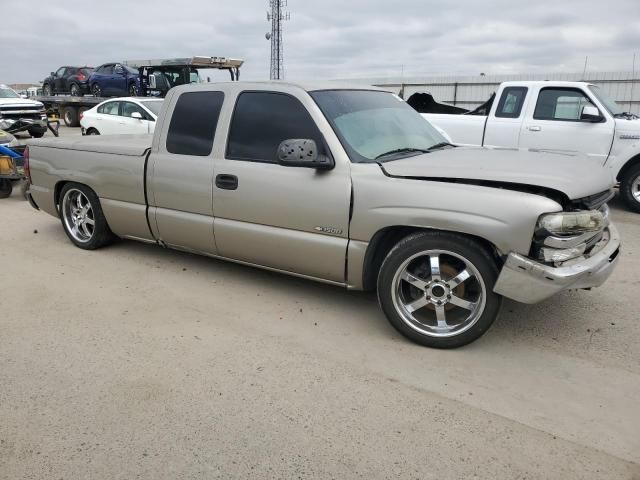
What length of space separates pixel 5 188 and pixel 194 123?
6.03m

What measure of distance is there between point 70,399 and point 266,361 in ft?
3.83

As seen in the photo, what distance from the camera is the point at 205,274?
16.4 ft

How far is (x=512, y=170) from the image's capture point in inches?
133

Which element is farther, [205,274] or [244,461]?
[205,274]

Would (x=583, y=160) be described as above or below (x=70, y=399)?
above

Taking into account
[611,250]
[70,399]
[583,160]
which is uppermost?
[583,160]

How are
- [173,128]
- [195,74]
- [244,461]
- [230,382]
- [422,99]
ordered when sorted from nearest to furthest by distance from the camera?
[244,461]
[230,382]
[173,128]
[422,99]
[195,74]

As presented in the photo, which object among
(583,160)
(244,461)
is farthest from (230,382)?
(583,160)

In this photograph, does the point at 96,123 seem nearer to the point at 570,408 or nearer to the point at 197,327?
the point at 197,327

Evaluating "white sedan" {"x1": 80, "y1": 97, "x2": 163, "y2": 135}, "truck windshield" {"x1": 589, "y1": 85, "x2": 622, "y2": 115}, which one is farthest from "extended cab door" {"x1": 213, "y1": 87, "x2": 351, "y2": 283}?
"white sedan" {"x1": 80, "y1": 97, "x2": 163, "y2": 135}

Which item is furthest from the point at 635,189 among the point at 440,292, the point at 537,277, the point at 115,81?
the point at 115,81

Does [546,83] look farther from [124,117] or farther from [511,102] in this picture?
[124,117]

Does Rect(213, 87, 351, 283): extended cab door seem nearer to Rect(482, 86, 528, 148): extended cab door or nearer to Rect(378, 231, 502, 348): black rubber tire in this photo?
Rect(378, 231, 502, 348): black rubber tire

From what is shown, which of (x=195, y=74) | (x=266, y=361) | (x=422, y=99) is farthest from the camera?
(x=195, y=74)
